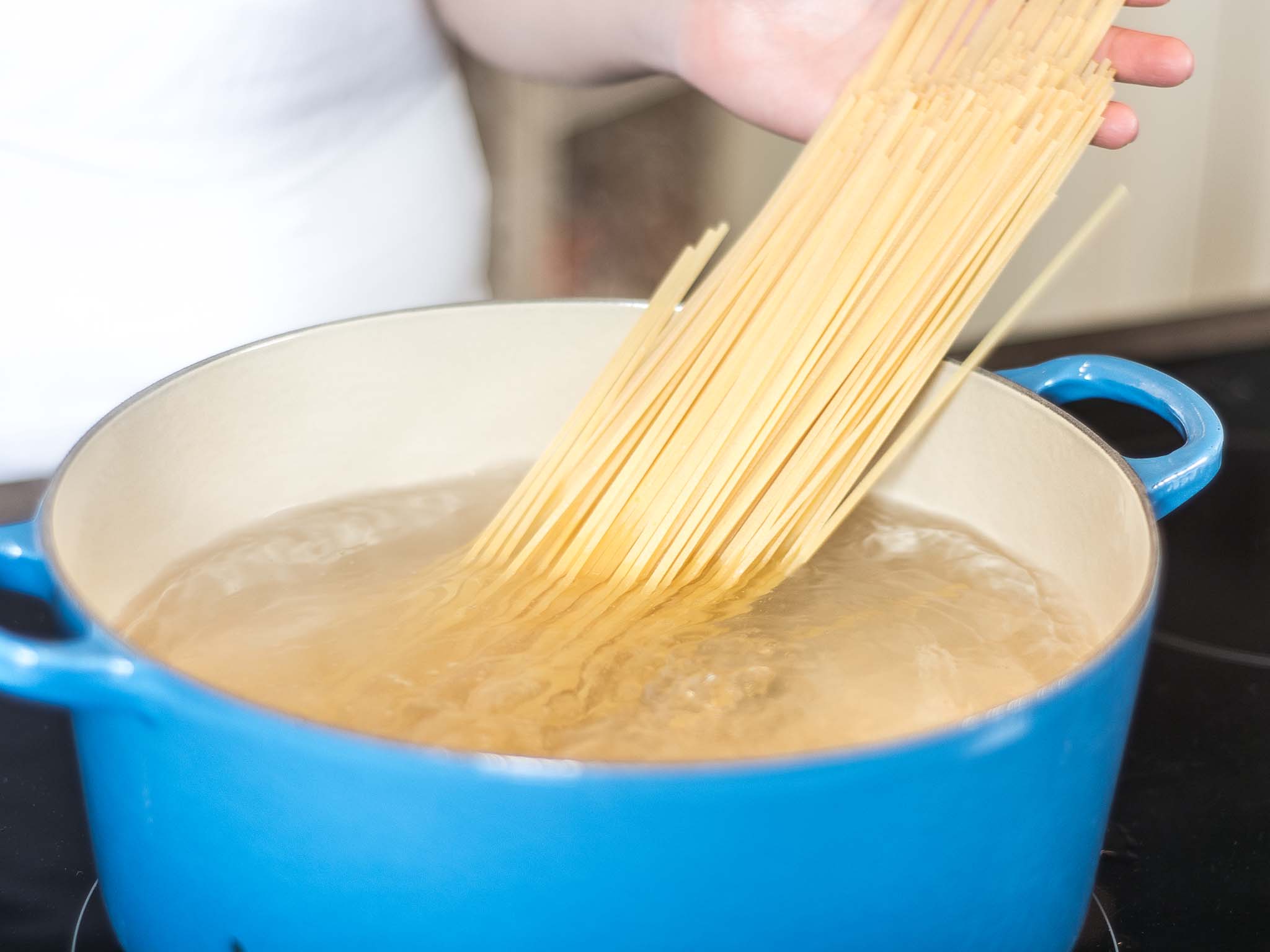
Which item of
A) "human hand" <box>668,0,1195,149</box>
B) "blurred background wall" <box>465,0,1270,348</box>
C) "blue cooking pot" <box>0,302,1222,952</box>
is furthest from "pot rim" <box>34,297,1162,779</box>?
"blurred background wall" <box>465,0,1270,348</box>

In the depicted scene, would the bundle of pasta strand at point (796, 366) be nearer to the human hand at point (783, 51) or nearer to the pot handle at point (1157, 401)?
the pot handle at point (1157, 401)

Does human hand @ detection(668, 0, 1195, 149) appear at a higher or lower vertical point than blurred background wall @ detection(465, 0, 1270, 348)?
higher

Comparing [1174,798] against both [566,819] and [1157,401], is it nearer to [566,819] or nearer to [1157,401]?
[1157,401]

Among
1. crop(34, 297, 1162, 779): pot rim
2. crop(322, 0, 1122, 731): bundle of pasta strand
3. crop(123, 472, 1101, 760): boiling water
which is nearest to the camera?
crop(34, 297, 1162, 779): pot rim

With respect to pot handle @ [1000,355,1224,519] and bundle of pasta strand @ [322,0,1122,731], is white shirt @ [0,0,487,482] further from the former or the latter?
pot handle @ [1000,355,1224,519]

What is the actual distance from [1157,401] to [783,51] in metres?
0.35

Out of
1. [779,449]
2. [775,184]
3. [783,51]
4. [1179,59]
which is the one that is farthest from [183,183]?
[775,184]

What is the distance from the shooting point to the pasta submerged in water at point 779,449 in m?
0.53

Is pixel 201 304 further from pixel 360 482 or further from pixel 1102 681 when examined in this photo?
pixel 1102 681

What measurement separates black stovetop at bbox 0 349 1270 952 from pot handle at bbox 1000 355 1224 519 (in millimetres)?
131

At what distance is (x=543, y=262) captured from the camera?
7.06ft

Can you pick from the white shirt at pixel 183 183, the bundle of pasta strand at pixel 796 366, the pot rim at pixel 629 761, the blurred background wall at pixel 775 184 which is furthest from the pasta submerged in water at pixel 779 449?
the blurred background wall at pixel 775 184

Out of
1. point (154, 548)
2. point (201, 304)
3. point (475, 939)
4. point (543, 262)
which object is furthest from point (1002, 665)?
point (543, 262)

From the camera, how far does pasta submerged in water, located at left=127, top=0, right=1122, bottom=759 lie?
1.73 ft
